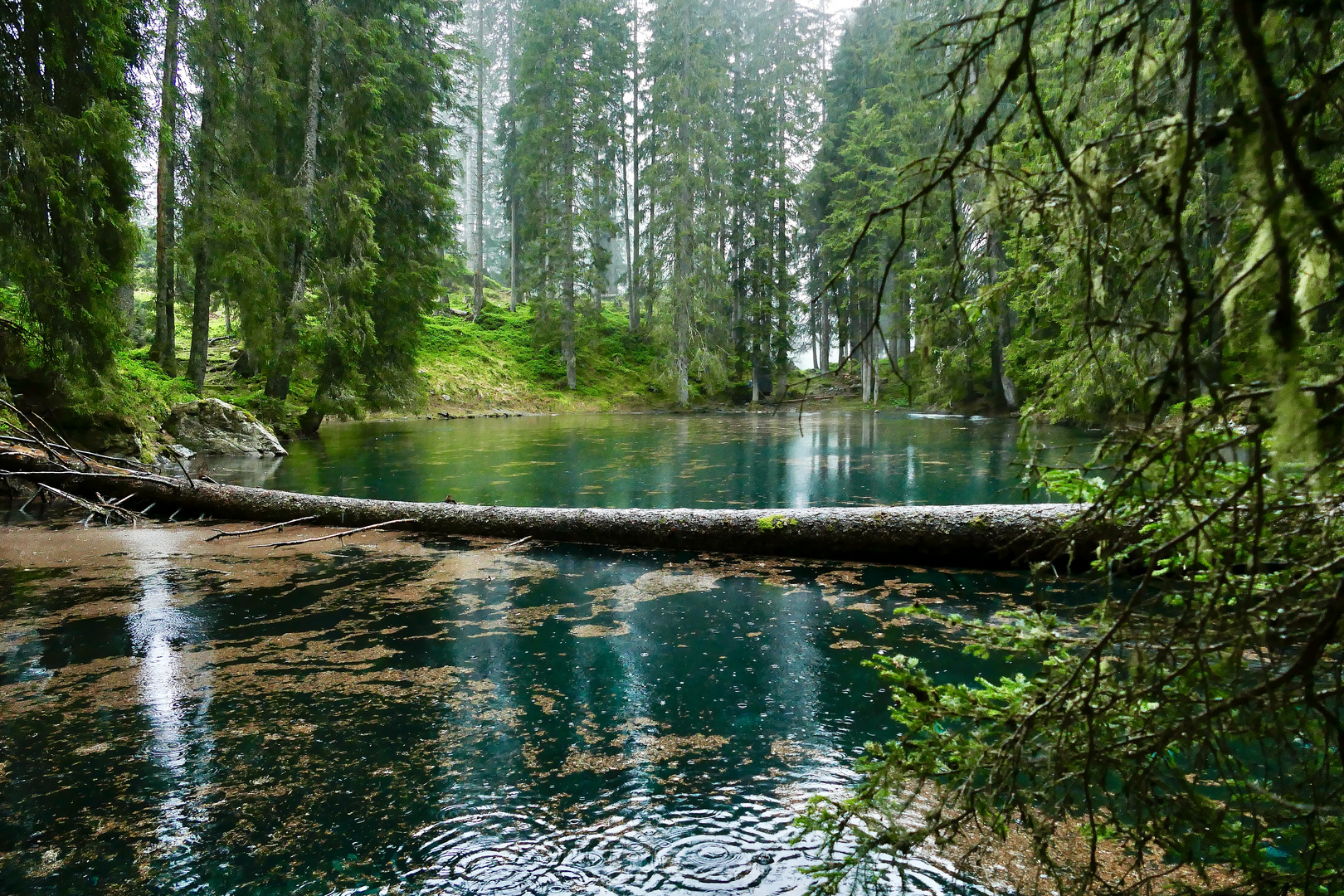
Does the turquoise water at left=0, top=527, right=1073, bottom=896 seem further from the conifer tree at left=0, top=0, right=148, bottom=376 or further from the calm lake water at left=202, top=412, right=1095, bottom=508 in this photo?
the conifer tree at left=0, top=0, right=148, bottom=376

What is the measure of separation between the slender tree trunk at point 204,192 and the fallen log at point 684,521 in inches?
281

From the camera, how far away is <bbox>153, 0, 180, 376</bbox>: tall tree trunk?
15.4 metres

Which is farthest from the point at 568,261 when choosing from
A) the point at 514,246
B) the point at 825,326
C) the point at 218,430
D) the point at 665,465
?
the point at 665,465

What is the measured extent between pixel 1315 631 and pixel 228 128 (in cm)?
2124

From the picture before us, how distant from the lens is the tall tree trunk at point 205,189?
1475 centimetres

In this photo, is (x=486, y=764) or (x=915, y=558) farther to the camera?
(x=915, y=558)

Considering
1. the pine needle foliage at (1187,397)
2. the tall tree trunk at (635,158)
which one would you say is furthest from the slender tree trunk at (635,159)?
the pine needle foliage at (1187,397)

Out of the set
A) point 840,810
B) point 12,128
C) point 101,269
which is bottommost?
point 840,810

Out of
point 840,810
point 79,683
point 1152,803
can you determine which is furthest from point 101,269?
point 1152,803

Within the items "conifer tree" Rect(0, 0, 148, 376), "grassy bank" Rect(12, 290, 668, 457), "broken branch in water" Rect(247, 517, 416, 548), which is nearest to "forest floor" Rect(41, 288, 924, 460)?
"grassy bank" Rect(12, 290, 668, 457)

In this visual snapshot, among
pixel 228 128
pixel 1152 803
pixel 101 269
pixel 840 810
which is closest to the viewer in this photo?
pixel 1152 803

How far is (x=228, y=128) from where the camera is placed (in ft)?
55.5

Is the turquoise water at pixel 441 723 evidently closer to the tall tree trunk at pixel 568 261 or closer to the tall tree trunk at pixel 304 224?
the tall tree trunk at pixel 304 224

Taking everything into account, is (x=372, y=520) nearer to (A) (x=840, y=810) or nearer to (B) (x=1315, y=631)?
(A) (x=840, y=810)
